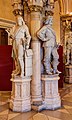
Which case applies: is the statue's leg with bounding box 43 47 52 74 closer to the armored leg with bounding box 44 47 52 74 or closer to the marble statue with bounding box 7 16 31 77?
the armored leg with bounding box 44 47 52 74

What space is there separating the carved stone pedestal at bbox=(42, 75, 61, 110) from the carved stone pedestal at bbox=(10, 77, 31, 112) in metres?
0.35

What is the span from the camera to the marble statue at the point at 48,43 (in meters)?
4.17

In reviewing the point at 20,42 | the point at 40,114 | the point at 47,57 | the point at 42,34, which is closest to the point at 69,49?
the point at 47,57

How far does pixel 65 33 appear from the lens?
325 inches

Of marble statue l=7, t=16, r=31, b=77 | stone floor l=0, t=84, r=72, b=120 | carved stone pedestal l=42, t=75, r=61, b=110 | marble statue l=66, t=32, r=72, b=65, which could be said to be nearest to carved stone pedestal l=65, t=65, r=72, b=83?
marble statue l=66, t=32, r=72, b=65

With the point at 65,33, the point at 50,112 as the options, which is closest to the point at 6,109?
the point at 50,112

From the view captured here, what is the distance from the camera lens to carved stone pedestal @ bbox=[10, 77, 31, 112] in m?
4.06

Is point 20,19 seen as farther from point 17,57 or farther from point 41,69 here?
point 41,69

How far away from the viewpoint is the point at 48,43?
4219 millimetres

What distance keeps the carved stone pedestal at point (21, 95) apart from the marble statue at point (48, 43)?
499 millimetres

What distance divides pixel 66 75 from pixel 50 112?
12.7 ft

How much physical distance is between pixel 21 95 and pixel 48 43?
3.66ft

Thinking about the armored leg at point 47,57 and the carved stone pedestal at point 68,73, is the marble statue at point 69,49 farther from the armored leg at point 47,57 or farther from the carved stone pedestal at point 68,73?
the armored leg at point 47,57

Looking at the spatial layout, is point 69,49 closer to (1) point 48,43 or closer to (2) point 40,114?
(1) point 48,43
